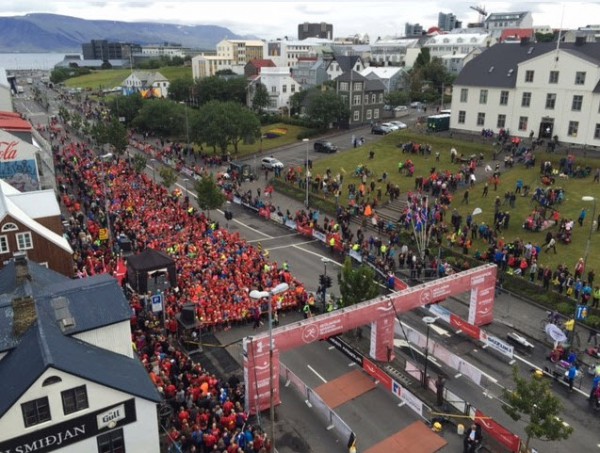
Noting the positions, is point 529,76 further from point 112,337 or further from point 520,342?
point 112,337

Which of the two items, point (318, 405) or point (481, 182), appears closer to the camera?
point (318, 405)

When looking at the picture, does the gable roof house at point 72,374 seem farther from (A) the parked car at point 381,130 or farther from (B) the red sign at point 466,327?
(A) the parked car at point 381,130

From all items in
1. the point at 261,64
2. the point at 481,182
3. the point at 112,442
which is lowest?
the point at 112,442

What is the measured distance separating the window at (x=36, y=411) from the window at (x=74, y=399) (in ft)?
1.71

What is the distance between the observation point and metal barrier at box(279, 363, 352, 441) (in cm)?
2083

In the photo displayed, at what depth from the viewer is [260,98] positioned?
103 meters

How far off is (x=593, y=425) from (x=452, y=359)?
6.19m

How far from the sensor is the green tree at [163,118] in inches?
3223

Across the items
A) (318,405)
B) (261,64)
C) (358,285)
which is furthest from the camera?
(261,64)

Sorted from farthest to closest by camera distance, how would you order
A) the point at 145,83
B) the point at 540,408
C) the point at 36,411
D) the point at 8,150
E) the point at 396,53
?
the point at 396,53, the point at 145,83, the point at 8,150, the point at 540,408, the point at 36,411

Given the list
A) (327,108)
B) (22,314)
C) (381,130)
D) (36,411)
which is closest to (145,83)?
(327,108)

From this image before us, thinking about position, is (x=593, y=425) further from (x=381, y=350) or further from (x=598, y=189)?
(x=598, y=189)

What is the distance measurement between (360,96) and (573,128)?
34.4m

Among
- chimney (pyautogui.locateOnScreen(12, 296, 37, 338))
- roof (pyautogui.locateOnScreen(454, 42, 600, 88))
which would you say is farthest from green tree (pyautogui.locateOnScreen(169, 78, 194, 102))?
chimney (pyautogui.locateOnScreen(12, 296, 37, 338))
